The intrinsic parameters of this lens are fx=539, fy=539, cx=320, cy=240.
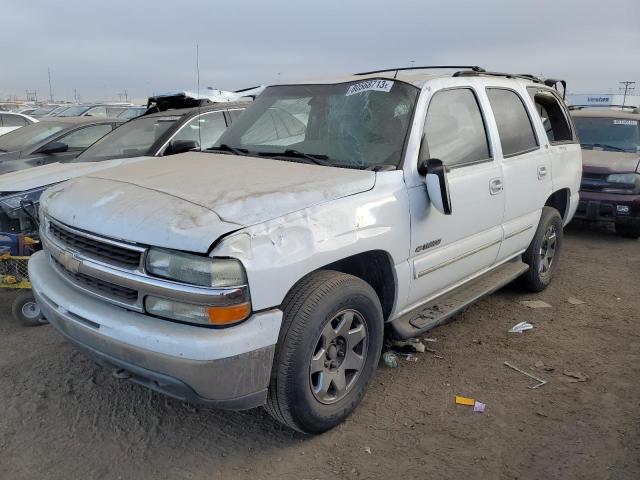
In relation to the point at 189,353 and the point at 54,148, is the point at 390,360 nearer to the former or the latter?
the point at 189,353

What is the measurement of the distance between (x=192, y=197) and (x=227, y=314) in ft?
2.20

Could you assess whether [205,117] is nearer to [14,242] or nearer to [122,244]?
[14,242]

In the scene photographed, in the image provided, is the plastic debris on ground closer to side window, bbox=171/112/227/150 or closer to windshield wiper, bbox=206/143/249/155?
windshield wiper, bbox=206/143/249/155

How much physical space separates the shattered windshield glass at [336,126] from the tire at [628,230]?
5307 millimetres

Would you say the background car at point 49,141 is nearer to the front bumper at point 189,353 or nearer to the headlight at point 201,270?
the front bumper at point 189,353

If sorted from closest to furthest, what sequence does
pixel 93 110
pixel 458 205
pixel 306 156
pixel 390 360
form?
pixel 306 156, pixel 458 205, pixel 390 360, pixel 93 110

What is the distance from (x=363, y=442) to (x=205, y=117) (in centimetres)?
448

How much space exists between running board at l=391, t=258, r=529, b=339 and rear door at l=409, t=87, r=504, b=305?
0.38 feet

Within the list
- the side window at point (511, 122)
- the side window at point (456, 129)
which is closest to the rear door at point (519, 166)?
the side window at point (511, 122)

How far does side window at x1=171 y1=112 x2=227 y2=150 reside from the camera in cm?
600

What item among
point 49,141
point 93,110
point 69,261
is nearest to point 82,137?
point 49,141

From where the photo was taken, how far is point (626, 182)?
727 centimetres

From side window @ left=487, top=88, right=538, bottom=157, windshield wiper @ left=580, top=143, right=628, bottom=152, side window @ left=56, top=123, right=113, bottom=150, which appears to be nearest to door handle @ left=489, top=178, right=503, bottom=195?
side window @ left=487, top=88, right=538, bottom=157

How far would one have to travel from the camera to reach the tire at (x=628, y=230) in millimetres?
7331
